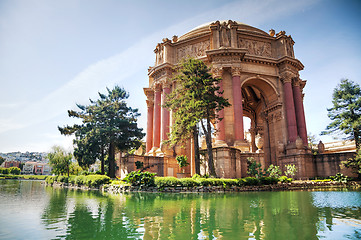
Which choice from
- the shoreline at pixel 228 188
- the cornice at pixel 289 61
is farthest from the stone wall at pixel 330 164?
the cornice at pixel 289 61

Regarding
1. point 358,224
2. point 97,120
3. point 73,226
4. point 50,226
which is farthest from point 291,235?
point 97,120

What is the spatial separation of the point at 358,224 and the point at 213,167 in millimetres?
13070

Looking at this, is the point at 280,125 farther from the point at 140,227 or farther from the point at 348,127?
the point at 140,227

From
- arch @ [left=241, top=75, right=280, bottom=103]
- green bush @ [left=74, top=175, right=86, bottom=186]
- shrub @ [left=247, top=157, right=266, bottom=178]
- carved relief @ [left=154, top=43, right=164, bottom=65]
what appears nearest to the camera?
shrub @ [left=247, top=157, right=266, bottom=178]

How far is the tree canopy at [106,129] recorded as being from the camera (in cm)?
2972

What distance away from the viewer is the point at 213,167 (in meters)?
18.9

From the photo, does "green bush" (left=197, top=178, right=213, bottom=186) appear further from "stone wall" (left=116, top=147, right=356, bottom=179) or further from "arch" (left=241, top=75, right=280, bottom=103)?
"arch" (left=241, top=75, right=280, bottom=103)

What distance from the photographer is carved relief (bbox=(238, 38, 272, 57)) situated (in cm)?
3083

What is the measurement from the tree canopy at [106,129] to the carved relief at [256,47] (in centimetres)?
1800

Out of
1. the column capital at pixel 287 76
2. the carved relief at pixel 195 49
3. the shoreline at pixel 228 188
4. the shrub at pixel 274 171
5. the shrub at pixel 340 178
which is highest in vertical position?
the carved relief at pixel 195 49

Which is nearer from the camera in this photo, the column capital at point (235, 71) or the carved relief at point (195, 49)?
the column capital at point (235, 71)

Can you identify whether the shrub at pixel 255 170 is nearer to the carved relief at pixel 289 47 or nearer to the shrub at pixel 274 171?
the shrub at pixel 274 171

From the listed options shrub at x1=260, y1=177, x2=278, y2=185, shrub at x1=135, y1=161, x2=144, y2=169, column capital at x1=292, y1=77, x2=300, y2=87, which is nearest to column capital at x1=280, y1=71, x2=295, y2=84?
column capital at x1=292, y1=77, x2=300, y2=87

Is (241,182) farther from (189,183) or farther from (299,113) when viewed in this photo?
(299,113)
